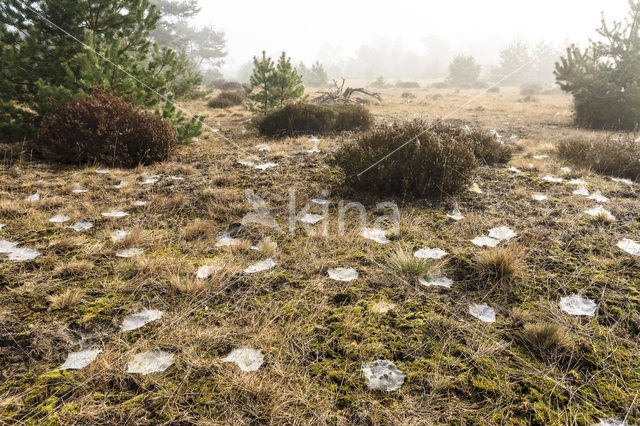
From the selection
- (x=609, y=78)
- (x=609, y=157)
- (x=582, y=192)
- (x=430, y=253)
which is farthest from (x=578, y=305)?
(x=609, y=78)

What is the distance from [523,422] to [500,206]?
260cm

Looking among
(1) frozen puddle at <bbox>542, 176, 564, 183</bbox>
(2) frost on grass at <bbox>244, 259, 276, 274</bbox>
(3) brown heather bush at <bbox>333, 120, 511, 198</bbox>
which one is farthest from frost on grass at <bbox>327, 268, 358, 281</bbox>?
(1) frozen puddle at <bbox>542, 176, 564, 183</bbox>

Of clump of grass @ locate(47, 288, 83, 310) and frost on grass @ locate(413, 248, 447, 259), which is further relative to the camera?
frost on grass @ locate(413, 248, 447, 259)

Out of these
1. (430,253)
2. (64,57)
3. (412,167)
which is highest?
(64,57)

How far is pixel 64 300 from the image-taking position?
1896 millimetres

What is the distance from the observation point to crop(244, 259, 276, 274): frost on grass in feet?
7.65

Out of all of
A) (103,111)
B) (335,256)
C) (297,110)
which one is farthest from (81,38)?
(335,256)

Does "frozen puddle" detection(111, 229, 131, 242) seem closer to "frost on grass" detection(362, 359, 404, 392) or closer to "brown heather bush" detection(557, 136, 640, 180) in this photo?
"frost on grass" detection(362, 359, 404, 392)

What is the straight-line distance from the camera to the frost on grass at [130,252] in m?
2.47

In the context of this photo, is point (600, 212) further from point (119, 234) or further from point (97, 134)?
point (97, 134)

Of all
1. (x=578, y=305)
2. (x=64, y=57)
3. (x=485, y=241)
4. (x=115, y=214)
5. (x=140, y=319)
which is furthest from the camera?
(x=64, y=57)

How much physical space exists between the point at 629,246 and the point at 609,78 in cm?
980

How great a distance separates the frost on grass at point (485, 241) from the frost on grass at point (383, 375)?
1.52 metres

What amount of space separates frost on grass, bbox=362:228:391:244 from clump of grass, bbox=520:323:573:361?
4.09 ft
